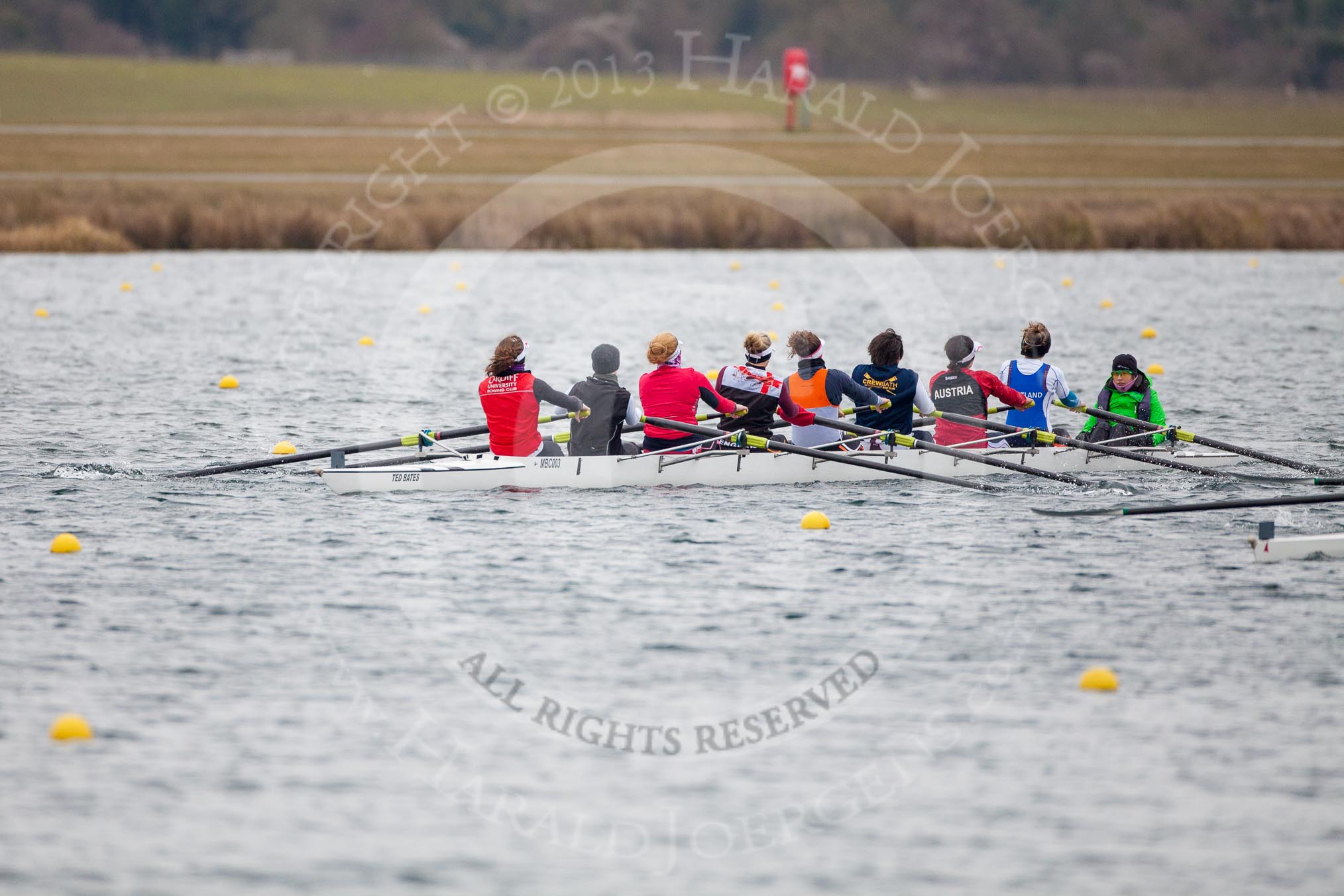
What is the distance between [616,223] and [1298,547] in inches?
1063

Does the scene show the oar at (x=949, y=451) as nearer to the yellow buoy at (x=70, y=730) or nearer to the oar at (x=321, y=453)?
the oar at (x=321, y=453)

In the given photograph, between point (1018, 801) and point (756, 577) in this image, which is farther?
point (756, 577)

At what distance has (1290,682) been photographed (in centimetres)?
948

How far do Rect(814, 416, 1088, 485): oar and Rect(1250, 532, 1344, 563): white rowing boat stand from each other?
2.57 metres

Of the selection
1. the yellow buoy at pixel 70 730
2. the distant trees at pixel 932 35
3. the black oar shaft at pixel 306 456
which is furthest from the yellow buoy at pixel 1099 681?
the distant trees at pixel 932 35

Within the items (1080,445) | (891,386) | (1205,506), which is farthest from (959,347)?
(1205,506)

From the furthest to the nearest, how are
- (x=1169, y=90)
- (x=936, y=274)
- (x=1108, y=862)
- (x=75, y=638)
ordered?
1. (x=1169, y=90)
2. (x=936, y=274)
3. (x=75, y=638)
4. (x=1108, y=862)

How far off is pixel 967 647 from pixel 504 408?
5.13 metres

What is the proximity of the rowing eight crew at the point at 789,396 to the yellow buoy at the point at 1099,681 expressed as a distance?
5142 mm

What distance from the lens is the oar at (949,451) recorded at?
14344 millimetres

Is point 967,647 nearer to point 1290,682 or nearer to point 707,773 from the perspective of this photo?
point 1290,682

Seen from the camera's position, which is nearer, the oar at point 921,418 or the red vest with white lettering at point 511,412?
the red vest with white lettering at point 511,412

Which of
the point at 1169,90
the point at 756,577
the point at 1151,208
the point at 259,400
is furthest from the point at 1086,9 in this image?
the point at 756,577

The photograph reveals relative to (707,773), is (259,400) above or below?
above
